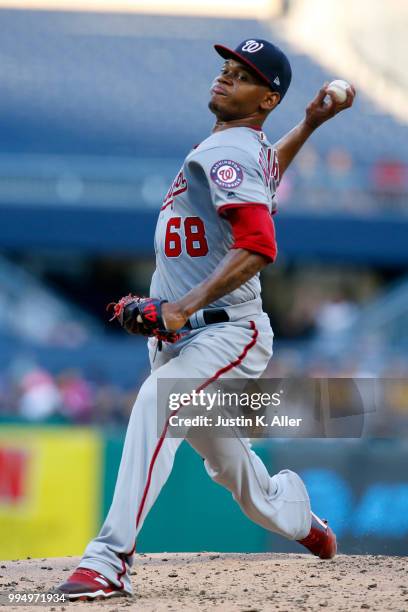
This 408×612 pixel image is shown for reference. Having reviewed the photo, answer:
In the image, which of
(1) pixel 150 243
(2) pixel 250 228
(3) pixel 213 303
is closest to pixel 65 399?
(1) pixel 150 243

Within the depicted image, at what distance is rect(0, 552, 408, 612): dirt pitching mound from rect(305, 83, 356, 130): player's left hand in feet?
5.71

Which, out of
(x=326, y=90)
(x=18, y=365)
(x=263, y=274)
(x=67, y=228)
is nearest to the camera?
(x=326, y=90)

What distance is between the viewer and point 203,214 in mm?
3643

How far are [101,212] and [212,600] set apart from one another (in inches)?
434

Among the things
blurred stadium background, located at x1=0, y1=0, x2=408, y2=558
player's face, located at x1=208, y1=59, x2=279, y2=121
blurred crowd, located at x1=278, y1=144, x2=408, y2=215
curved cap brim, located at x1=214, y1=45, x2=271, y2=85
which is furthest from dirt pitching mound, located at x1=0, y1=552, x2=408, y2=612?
blurred crowd, located at x1=278, y1=144, x2=408, y2=215

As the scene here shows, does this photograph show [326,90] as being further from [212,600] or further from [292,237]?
[292,237]

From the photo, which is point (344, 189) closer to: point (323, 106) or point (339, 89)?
point (323, 106)

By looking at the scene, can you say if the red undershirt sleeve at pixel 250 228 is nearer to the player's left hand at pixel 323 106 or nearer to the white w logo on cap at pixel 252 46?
the white w logo on cap at pixel 252 46

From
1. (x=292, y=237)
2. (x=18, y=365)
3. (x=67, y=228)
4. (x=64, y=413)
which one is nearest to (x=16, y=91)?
A: (x=67, y=228)

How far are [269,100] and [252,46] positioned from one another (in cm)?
19

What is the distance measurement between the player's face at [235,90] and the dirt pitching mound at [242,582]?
5.31ft

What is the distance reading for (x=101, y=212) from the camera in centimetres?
1435

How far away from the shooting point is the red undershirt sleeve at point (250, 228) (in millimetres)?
3410

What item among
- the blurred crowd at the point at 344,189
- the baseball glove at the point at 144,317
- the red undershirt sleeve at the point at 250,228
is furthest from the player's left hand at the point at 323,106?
the blurred crowd at the point at 344,189
